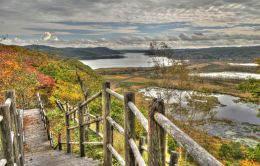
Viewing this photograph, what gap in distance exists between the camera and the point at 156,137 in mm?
2807

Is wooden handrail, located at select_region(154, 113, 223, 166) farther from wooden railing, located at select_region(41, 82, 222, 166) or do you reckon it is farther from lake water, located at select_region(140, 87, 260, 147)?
lake water, located at select_region(140, 87, 260, 147)

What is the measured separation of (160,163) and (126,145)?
5.16 ft

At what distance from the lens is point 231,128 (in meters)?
66.2

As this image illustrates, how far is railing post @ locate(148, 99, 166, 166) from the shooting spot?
2785 millimetres

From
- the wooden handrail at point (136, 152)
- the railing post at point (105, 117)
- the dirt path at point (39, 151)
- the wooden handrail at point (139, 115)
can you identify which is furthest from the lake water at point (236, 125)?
the wooden handrail at point (139, 115)

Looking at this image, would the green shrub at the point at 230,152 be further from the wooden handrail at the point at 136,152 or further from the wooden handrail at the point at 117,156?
the wooden handrail at the point at 136,152

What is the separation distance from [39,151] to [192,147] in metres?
12.4

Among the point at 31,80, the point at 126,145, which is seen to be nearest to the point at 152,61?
the point at 31,80

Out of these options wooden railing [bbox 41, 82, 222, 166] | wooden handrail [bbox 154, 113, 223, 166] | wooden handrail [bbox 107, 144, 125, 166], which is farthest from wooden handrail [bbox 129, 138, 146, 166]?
wooden handrail [bbox 154, 113, 223, 166]

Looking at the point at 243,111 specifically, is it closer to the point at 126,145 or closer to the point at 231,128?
the point at 231,128

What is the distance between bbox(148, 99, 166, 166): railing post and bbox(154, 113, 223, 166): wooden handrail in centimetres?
15

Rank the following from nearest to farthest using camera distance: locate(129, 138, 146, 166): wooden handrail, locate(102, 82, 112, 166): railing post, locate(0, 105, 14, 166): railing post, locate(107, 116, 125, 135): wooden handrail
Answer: locate(129, 138, 146, 166): wooden handrail → locate(0, 105, 14, 166): railing post → locate(107, 116, 125, 135): wooden handrail → locate(102, 82, 112, 166): railing post

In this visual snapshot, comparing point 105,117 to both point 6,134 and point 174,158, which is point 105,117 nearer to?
point 174,158

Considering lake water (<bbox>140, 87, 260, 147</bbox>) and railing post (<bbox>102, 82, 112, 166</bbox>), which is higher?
railing post (<bbox>102, 82, 112, 166</bbox>)
